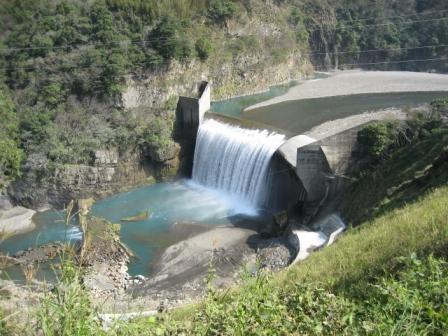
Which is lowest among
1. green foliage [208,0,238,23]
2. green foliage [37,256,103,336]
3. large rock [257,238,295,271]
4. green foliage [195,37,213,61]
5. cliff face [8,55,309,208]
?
large rock [257,238,295,271]

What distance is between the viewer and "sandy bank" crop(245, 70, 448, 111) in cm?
3462

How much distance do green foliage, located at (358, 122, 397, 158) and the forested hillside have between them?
400 inches

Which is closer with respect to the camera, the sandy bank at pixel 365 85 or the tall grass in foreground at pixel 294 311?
the tall grass in foreground at pixel 294 311

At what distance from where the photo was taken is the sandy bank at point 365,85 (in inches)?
1363

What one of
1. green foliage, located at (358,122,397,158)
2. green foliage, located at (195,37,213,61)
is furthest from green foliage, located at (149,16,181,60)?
green foliage, located at (358,122,397,158)

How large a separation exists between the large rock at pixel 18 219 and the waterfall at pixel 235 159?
311 inches

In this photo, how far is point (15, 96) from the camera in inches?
943

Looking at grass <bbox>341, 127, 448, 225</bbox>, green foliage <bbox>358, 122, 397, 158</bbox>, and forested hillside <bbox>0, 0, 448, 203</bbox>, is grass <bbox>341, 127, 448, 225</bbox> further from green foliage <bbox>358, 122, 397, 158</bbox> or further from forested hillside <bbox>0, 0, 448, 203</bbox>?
forested hillside <bbox>0, 0, 448, 203</bbox>

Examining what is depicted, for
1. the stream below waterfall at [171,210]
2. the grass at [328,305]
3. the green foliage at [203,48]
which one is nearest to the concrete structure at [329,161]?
the stream below waterfall at [171,210]

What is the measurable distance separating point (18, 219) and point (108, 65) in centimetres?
913

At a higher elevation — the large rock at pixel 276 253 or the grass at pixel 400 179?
the grass at pixel 400 179

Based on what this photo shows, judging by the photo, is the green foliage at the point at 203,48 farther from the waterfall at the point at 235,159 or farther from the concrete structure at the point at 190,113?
the waterfall at the point at 235,159

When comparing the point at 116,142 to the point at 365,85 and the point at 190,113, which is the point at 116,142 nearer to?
the point at 190,113

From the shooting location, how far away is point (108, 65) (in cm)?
2448
